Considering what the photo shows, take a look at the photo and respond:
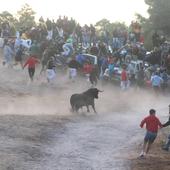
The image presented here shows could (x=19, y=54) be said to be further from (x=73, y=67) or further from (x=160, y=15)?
(x=160, y=15)

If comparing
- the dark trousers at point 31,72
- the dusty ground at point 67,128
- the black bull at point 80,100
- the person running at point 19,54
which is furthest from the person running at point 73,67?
the black bull at point 80,100

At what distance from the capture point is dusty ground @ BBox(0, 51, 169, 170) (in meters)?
20.1

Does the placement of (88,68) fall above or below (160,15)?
below

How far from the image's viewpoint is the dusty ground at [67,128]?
20.1m

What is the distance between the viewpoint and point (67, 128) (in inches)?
1025

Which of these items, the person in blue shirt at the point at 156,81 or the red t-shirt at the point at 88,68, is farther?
the red t-shirt at the point at 88,68

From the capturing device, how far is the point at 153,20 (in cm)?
6444

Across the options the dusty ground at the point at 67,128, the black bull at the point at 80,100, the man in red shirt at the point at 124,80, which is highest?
the man in red shirt at the point at 124,80

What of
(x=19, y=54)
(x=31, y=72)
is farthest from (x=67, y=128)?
(x=19, y=54)

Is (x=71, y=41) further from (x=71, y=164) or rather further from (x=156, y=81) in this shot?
(x=71, y=164)

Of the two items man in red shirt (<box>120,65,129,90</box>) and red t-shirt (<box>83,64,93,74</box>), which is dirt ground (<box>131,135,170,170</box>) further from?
red t-shirt (<box>83,64,93,74</box>)

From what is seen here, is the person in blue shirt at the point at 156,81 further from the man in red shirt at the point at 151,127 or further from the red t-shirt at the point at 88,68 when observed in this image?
the man in red shirt at the point at 151,127

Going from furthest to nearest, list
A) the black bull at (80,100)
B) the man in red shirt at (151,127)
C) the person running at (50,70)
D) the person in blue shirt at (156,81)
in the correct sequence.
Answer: the person running at (50,70)
the person in blue shirt at (156,81)
the black bull at (80,100)
the man in red shirt at (151,127)

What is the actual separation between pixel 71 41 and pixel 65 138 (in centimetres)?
1823
